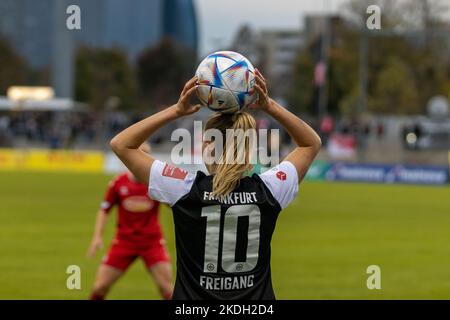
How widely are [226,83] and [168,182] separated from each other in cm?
57

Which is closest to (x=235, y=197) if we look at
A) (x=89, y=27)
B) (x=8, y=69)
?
(x=8, y=69)

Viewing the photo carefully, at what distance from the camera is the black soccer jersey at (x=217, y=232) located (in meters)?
4.93

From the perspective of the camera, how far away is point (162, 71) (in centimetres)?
9531

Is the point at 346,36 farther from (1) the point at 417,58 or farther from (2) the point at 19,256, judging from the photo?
(2) the point at 19,256

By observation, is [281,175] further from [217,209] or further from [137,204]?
[137,204]

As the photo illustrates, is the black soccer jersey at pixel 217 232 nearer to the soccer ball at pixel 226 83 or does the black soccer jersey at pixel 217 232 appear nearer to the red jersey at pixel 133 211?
the soccer ball at pixel 226 83

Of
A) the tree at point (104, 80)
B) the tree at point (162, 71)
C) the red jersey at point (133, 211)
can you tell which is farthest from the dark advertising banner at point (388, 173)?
the tree at point (104, 80)

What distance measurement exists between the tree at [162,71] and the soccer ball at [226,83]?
280 ft

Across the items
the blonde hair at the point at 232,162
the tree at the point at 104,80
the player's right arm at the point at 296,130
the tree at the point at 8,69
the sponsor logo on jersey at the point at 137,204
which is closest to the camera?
the blonde hair at the point at 232,162

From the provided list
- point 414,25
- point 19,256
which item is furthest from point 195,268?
point 414,25

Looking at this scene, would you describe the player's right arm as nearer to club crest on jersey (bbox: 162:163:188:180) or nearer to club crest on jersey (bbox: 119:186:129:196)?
club crest on jersey (bbox: 162:163:188:180)

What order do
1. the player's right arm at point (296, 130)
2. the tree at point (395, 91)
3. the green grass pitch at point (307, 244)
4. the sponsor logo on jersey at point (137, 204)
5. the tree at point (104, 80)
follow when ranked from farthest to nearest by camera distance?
the tree at point (104, 80)
the tree at point (395, 91)
the green grass pitch at point (307, 244)
the sponsor logo on jersey at point (137, 204)
the player's right arm at point (296, 130)

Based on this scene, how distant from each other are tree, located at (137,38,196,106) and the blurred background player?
260 ft
